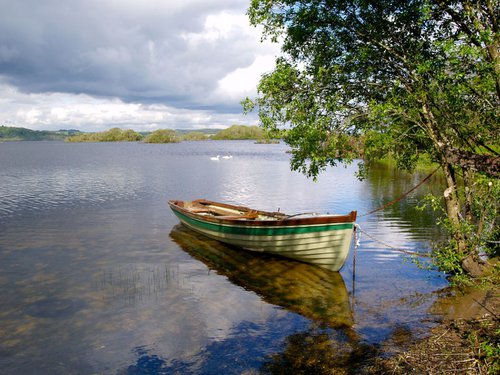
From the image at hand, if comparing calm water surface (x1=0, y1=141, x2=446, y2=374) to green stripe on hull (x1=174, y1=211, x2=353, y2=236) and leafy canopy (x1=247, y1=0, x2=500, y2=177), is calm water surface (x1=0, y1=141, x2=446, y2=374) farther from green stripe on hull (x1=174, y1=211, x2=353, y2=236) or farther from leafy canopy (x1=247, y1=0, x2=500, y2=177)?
leafy canopy (x1=247, y1=0, x2=500, y2=177)

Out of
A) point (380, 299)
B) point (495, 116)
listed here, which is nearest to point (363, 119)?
point (495, 116)

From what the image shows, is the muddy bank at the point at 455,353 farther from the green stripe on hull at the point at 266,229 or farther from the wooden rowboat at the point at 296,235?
the green stripe on hull at the point at 266,229

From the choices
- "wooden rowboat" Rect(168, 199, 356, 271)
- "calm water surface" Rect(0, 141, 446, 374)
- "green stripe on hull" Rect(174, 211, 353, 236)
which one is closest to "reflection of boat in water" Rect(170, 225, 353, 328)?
"calm water surface" Rect(0, 141, 446, 374)

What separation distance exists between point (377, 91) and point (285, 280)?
950 centimetres

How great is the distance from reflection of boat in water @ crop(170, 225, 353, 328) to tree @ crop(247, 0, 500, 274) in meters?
5.32

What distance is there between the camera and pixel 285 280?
17969mm

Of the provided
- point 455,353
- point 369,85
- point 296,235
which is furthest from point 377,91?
point 455,353

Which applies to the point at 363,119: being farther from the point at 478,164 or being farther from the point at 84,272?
the point at 84,272

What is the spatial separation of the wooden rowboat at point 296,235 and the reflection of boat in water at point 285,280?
0.58 m

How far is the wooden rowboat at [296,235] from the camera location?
18.2m

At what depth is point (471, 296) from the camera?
47.8 ft

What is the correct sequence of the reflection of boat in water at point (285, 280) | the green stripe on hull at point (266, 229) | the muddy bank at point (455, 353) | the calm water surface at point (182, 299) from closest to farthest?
1. the muddy bank at point (455, 353)
2. the calm water surface at point (182, 299)
3. the reflection of boat in water at point (285, 280)
4. the green stripe on hull at point (266, 229)

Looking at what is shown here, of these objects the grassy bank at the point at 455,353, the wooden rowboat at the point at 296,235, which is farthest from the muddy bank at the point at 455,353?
the wooden rowboat at the point at 296,235

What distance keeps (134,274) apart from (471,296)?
15.0 meters
